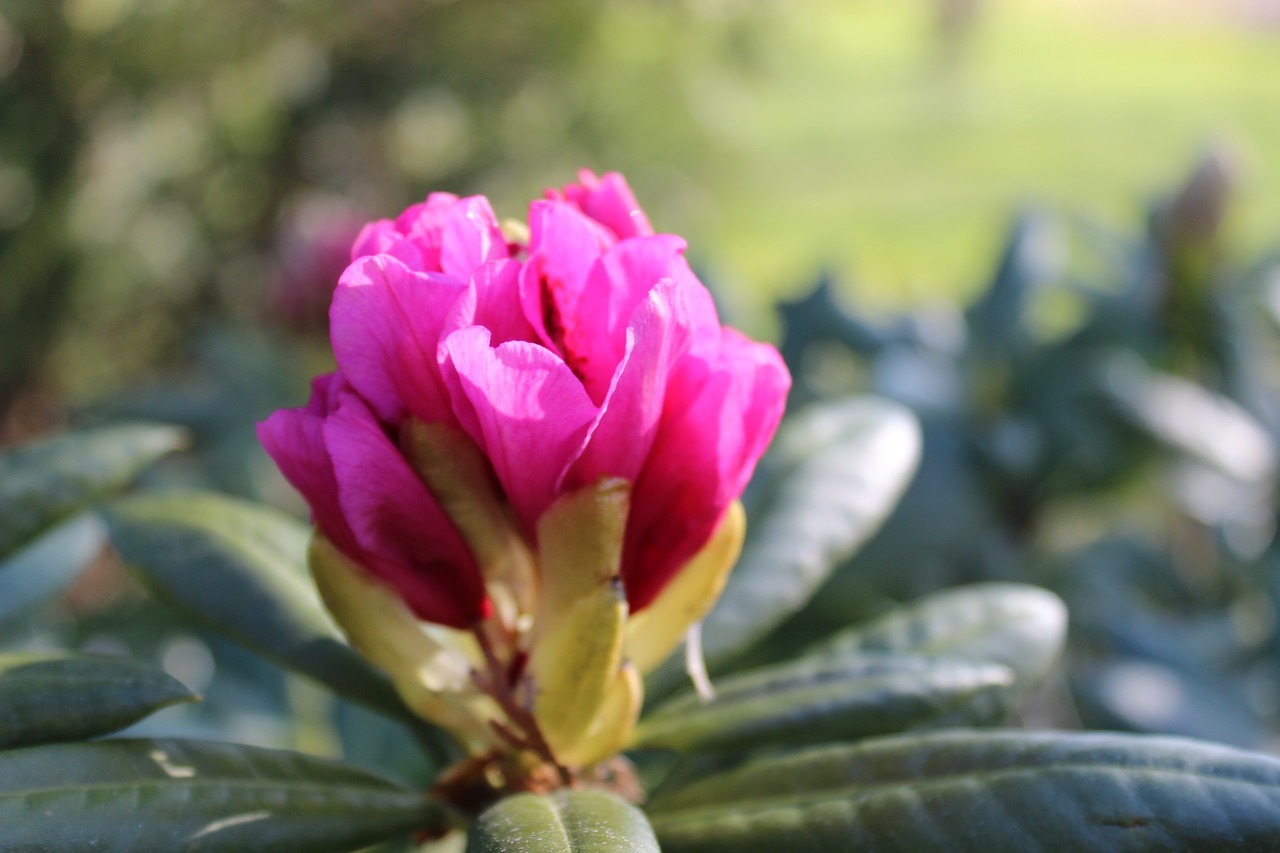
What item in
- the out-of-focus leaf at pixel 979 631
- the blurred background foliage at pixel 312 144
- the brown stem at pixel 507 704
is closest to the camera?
the brown stem at pixel 507 704

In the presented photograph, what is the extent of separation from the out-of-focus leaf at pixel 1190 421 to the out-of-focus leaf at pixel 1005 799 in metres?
0.89

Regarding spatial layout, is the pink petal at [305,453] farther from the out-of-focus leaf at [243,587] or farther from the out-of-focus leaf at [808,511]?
the out-of-focus leaf at [808,511]

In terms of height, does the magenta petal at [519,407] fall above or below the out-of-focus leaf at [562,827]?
above

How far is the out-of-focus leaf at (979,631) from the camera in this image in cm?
76

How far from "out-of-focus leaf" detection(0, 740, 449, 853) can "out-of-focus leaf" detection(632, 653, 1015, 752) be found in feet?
0.52

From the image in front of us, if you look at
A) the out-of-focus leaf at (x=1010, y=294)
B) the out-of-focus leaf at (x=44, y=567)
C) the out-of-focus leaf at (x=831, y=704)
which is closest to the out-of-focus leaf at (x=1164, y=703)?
the out-of-focus leaf at (x=1010, y=294)

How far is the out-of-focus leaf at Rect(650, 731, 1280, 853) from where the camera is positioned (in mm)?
514

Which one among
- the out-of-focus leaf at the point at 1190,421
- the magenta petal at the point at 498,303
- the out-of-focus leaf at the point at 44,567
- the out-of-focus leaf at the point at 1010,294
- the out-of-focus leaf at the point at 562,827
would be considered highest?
the magenta petal at the point at 498,303

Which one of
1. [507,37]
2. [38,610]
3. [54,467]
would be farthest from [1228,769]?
[507,37]

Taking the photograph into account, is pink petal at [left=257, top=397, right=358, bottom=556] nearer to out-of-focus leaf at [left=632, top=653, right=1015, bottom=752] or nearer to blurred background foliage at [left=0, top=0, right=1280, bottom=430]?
out-of-focus leaf at [left=632, top=653, right=1015, bottom=752]

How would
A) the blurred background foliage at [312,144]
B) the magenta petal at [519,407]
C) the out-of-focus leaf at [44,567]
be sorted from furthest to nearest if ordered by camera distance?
the blurred background foliage at [312,144]
the out-of-focus leaf at [44,567]
the magenta petal at [519,407]

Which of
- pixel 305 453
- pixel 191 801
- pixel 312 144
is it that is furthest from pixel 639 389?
pixel 312 144

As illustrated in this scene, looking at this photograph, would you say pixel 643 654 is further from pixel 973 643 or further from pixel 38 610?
pixel 38 610

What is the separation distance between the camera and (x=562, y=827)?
0.53 metres
